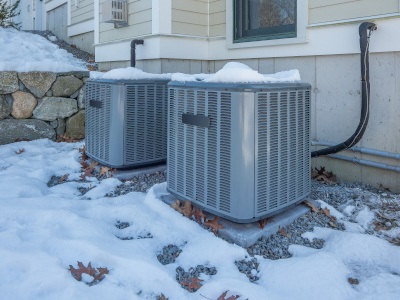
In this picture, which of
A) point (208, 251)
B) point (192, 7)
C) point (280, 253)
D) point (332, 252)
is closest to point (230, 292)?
point (208, 251)

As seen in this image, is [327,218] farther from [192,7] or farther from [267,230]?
[192,7]

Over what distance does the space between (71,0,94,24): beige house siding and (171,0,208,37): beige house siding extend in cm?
379

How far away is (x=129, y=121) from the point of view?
12.3 ft

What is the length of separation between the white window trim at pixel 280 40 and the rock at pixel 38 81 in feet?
8.25

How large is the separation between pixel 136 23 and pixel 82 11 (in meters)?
4.02

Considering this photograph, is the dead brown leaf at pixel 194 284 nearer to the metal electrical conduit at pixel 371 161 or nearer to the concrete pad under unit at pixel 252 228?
the concrete pad under unit at pixel 252 228

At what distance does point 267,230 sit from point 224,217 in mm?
293

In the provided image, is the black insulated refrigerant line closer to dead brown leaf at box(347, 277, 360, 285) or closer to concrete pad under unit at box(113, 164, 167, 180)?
dead brown leaf at box(347, 277, 360, 285)

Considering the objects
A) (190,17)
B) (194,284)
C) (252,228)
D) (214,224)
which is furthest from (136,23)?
(194,284)

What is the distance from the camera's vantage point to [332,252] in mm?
2369

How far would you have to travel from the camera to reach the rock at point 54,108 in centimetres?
546

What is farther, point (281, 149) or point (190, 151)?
point (190, 151)

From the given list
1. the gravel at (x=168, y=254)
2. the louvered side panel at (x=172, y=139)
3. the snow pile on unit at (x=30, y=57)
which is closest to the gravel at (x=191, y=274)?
the gravel at (x=168, y=254)

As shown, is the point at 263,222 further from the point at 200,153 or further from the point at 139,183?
the point at 139,183
